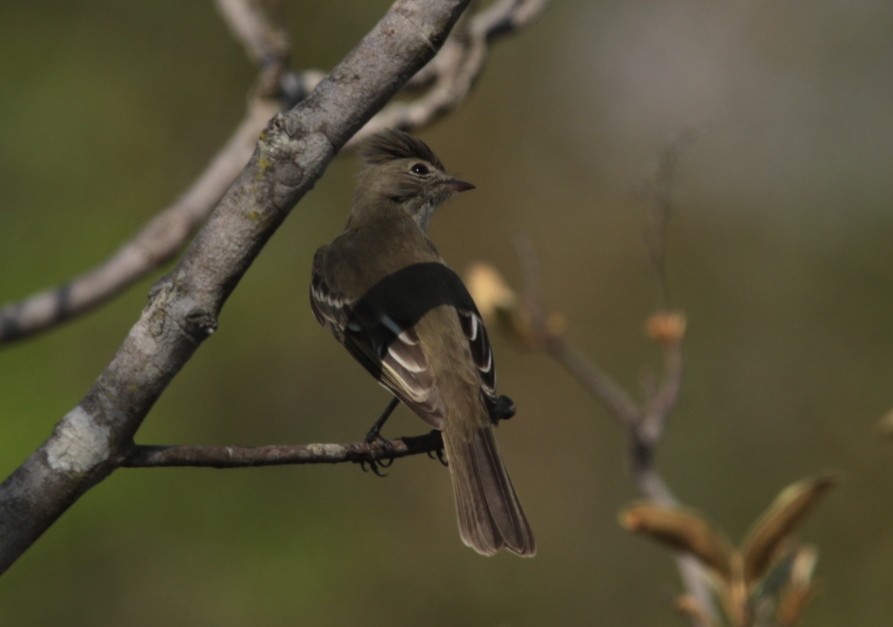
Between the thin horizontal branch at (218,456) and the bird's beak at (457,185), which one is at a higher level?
the thin horizontal branch at (218,456)

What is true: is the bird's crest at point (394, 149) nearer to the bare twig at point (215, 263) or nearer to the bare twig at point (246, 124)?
the bare twig at point (246, 124)

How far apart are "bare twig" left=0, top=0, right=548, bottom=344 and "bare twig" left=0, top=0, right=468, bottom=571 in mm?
2192

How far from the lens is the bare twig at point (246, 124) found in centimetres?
499

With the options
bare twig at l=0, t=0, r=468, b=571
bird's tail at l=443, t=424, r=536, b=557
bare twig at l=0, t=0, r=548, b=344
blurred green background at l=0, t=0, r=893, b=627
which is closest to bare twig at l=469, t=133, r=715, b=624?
bird's tail at l=443, t=424, r=536, b=557

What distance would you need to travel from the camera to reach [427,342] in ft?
16.1

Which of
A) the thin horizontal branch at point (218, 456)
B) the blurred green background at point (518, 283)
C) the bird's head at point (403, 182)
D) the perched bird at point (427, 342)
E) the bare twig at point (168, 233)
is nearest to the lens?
the thin horizontal branch at point (218, 456)

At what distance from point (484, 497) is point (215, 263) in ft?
6.46

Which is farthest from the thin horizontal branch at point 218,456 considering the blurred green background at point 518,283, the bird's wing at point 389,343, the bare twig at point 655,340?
the blurred green background at point 518,283

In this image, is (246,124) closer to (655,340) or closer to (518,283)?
(655,340)

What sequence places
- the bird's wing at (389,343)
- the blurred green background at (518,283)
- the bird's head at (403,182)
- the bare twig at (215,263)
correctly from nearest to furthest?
the bare twig at (215,263) < the bird's wing at (389,343) < the bird's head at (403,182) < the blurred green background at (518,283)

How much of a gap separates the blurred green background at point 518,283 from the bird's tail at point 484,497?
2.89 m

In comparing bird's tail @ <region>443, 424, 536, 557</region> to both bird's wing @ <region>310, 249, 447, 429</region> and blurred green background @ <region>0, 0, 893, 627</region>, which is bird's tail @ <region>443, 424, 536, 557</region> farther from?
blurred green background @ <region>0, 0, 893, 627</region>

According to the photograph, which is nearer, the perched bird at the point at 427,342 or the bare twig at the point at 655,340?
the bare twig at the point at 655,340

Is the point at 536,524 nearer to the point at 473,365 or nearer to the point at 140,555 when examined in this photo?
the point at 140,555
